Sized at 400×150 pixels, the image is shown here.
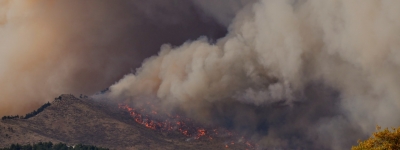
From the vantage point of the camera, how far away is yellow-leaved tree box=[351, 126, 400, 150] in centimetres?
6359

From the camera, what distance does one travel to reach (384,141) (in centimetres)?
6494

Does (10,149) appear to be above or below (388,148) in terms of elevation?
above

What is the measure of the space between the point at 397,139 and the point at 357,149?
4.58 metres

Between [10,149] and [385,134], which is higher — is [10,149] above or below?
above

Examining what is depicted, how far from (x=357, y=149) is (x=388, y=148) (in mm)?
3572

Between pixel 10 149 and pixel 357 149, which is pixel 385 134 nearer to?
pixel 357 149

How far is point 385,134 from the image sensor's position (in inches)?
2542

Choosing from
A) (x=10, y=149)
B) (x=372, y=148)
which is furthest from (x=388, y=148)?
(x=10, y=149)

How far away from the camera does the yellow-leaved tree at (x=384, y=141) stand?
63.6 meters

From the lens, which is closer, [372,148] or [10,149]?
[372,148]

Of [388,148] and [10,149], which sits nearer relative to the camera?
[388,148]

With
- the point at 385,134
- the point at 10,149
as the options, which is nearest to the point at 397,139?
the point at 385,134

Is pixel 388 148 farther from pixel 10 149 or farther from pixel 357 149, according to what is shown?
pixel 10 149

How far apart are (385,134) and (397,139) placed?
1420 millimetres
